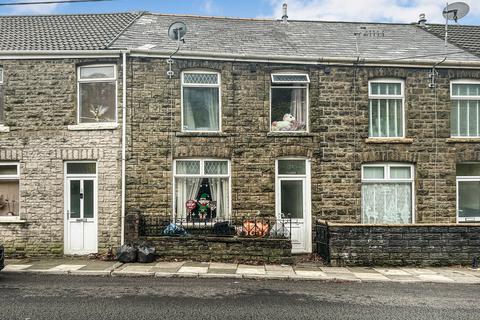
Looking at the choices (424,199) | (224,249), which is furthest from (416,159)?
(224,249)

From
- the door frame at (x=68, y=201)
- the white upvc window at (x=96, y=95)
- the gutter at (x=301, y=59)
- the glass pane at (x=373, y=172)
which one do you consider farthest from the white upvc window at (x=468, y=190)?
the door frame at (x=68, y=201)

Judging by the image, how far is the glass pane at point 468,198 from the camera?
16.1 meters

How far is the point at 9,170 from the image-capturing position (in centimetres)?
1484

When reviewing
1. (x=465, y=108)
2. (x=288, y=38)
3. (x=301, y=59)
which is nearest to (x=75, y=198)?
(x=301, y=59)

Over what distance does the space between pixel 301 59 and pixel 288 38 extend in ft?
8.07

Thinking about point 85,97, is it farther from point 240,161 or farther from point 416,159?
point 416,159

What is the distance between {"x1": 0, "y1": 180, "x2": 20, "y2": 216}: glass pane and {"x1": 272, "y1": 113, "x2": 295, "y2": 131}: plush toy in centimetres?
796

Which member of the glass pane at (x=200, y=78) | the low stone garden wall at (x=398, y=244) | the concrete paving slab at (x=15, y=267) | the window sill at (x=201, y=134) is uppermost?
the glass pane at (x=200, y=78)

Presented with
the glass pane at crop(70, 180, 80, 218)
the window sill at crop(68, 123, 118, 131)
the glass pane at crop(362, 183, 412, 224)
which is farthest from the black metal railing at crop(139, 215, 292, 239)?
the window sill at crop(68, 123, 118, 131)

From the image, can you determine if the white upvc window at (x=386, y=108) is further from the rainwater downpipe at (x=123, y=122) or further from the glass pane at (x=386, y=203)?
the rainwater downpipe at (x=123, y=122)

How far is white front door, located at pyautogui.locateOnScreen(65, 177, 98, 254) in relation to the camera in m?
14.6

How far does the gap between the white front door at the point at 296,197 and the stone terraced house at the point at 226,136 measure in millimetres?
36

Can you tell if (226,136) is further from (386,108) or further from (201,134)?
(386,108)

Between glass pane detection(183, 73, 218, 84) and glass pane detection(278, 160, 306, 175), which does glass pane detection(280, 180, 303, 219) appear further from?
glass pane detection(183, 73, 218, 84)
